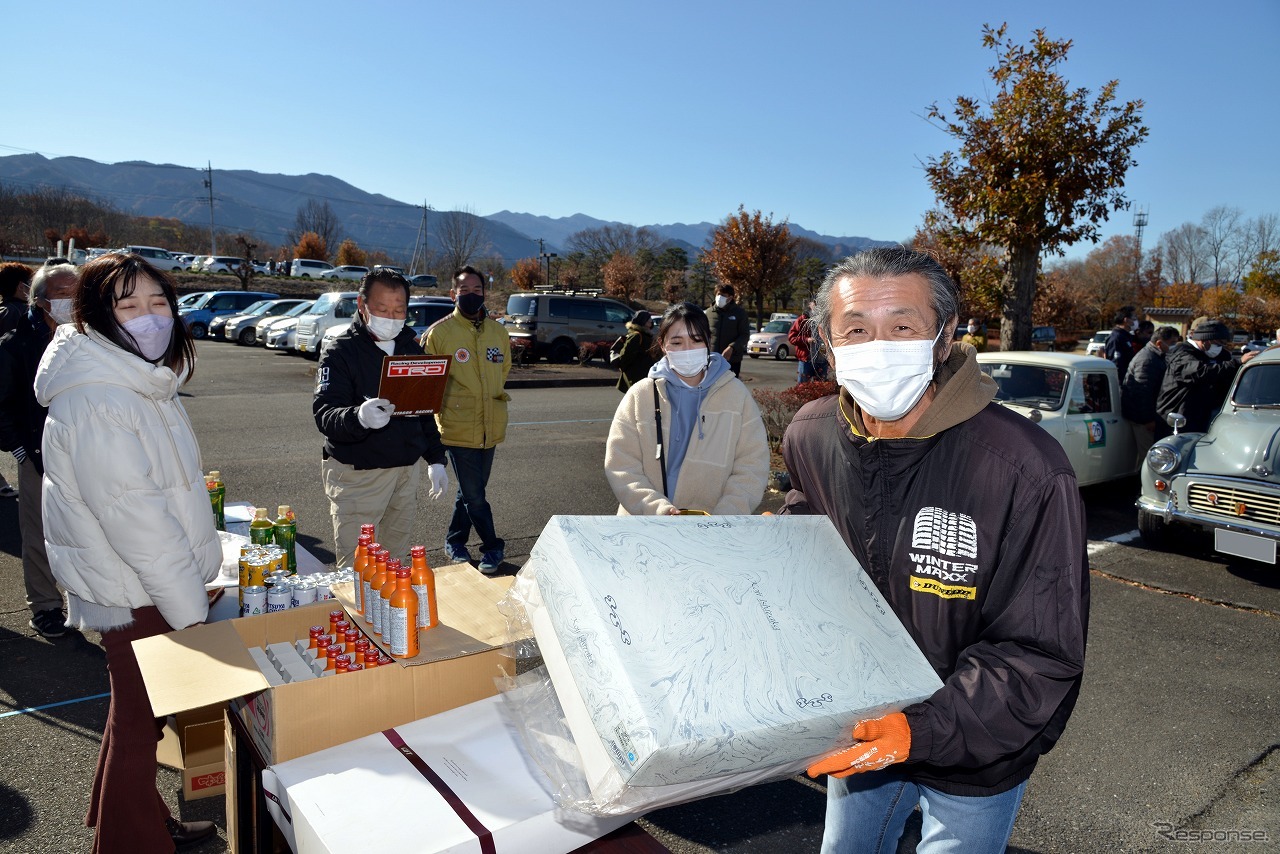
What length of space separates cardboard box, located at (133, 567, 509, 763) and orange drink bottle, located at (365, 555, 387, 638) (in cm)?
25

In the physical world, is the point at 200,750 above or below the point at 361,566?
below

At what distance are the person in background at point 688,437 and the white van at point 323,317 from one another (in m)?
19.0

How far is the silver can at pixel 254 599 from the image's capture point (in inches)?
127

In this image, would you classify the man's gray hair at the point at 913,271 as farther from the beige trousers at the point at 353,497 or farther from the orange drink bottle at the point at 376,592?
the beige trousers at the point at 353,497

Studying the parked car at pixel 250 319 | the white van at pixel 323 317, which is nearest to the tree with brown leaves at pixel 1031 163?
the white van at pixel 323 317

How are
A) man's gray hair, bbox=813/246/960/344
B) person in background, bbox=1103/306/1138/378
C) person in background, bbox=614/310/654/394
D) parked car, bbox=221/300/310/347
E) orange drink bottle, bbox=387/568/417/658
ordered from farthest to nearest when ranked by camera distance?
1. parked car, bbox=221/300/310/347
2. person in background, bbox=1103/306/1138/378
3. person in background, bbox=614/310/654/394
4. orange drink bottle, bbox=387/568/417/658
5. man's gray hair, bbox=813/246/960/344

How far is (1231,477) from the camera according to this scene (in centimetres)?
645

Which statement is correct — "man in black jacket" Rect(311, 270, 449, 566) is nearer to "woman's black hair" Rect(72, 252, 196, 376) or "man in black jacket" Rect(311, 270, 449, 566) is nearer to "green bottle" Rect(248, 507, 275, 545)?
"green bottle" Rect(248, 507, 275, 545)

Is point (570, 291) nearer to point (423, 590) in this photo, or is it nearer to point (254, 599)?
point (254, 599)

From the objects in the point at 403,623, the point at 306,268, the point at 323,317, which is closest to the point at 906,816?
the point at 403,623

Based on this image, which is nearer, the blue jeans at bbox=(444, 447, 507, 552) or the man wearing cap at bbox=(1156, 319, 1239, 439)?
the blue jeans at bbox=(444, 447, 507, 552)

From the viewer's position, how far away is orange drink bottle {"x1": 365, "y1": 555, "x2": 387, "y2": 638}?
286 centimetres

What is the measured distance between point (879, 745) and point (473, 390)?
15.2ft

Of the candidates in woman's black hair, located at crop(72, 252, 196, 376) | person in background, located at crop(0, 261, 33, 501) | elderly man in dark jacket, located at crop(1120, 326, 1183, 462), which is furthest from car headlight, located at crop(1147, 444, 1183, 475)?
person in background, located at crop(0, 261, 33, 501)
